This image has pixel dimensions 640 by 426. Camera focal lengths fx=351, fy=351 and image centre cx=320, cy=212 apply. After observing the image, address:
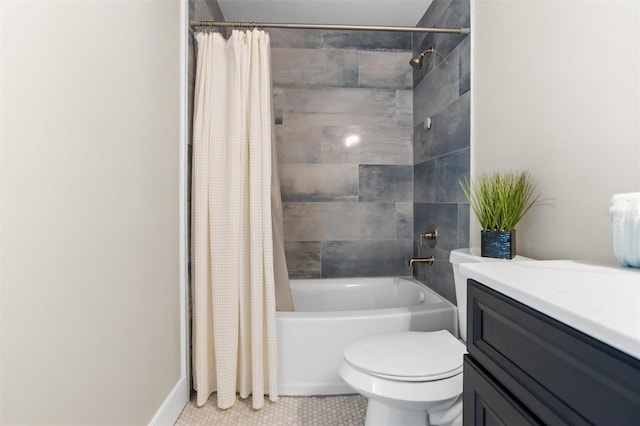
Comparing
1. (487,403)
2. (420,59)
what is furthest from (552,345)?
(420,59)

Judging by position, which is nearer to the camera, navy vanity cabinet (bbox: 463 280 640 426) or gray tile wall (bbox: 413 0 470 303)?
navy vanity cabinet (bbox: 463 280 640 426)

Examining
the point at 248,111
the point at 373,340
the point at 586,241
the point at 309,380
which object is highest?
the point at 248,111

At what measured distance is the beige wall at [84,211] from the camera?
2.49 feet

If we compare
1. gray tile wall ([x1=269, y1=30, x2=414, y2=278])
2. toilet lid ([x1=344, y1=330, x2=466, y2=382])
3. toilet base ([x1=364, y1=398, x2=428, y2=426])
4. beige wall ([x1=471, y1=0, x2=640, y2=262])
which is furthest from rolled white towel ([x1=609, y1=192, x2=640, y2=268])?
gray tile wall ([x1=269, y1=30, x2=414, y2=278])

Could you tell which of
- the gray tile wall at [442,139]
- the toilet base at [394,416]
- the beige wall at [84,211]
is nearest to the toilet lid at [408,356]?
the toilet base at [394,416]

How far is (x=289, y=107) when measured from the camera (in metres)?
2.55

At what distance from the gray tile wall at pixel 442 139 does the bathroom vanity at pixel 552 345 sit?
109 cm

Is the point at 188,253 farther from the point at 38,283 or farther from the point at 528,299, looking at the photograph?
the point at 528,299

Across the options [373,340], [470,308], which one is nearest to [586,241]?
[470,308]

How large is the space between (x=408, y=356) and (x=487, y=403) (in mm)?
586

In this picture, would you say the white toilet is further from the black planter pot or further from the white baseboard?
the white baseboard

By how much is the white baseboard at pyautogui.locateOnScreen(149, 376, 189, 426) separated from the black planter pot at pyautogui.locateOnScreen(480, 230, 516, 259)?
1445mm

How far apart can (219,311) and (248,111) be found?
101 centimetres

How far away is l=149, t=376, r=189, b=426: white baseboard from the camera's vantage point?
1.44 meters
